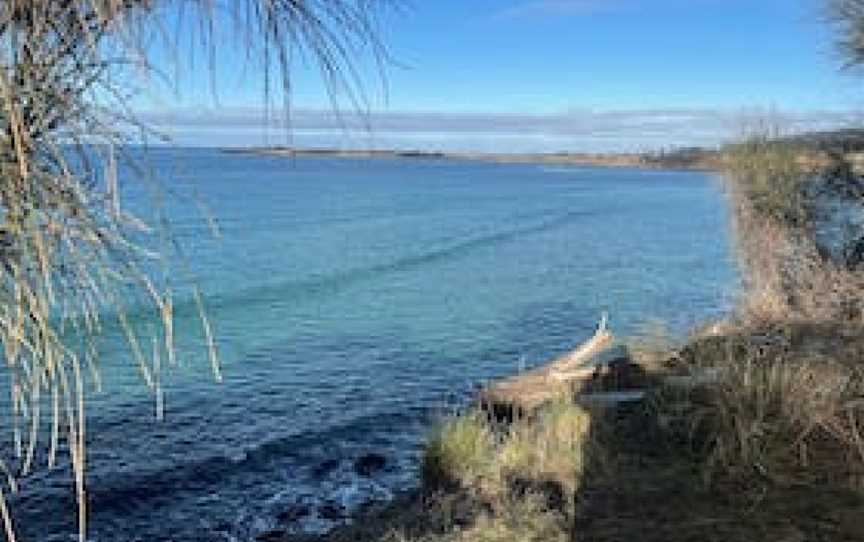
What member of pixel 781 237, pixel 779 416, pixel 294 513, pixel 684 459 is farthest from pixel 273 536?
pixel 781 237

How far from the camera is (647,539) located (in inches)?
319

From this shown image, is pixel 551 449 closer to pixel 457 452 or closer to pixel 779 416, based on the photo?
pixel 457 452

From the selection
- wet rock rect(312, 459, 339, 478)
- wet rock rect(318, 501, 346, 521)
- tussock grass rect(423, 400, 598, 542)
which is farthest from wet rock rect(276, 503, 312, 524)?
tussock grass rect(423, 400, 598, 542)

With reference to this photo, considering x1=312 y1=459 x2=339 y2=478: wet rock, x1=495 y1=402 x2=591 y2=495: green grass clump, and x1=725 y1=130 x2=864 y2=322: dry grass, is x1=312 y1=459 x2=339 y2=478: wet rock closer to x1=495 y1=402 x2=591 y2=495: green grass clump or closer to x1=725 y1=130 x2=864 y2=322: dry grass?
x1=725 y1=130 x2=864 y2=322: dry grass

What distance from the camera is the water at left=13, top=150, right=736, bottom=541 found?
1569 centimetres

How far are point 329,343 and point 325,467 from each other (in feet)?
30.2

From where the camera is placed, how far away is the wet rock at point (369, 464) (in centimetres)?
1706

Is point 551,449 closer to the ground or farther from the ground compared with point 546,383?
farther from the ground

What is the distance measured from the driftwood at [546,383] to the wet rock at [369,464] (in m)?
1.77

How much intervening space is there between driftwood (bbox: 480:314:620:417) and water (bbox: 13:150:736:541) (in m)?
1.46

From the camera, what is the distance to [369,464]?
683 inches

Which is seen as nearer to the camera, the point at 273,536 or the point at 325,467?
the point at 273,536

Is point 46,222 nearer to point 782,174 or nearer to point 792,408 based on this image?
point 792,408

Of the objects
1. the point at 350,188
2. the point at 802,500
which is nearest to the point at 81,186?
the point at 802,500
